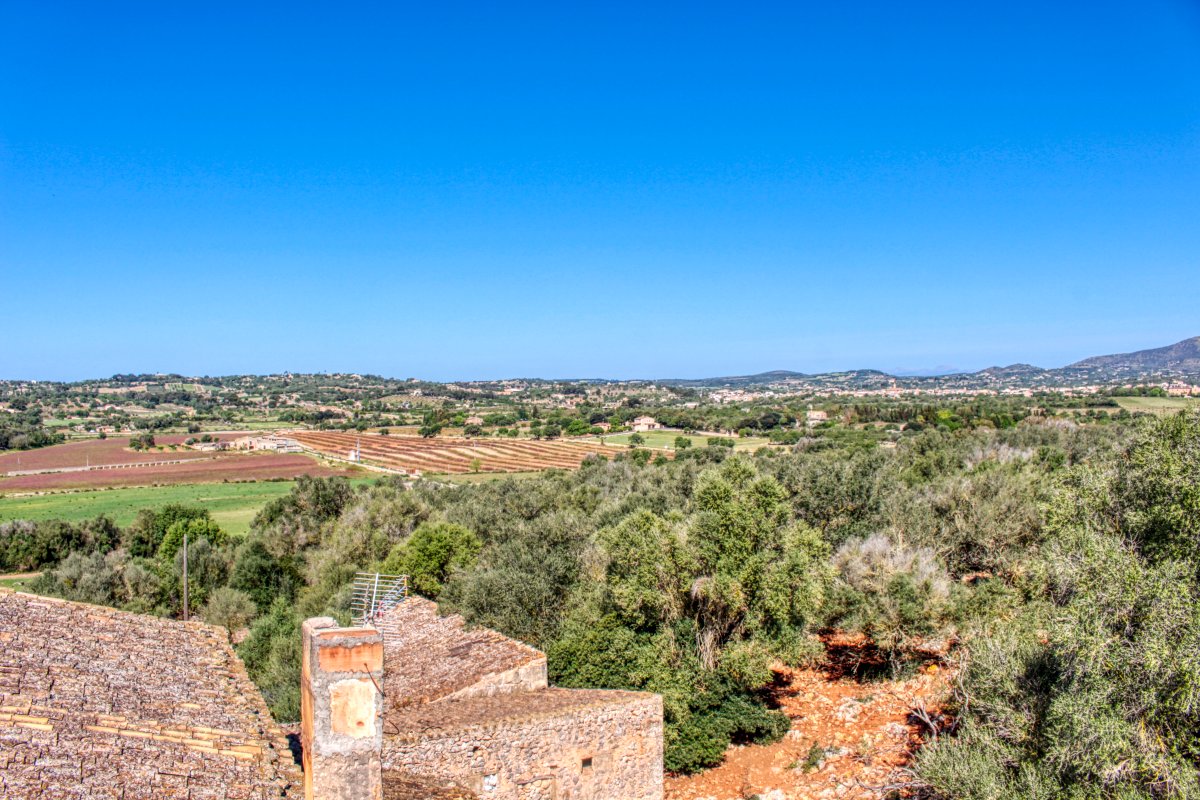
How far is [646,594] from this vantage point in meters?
16.8

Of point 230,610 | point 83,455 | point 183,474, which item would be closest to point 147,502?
point 183,474

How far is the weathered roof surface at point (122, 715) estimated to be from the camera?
6383mm

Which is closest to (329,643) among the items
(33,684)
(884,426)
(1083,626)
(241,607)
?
(33,684)

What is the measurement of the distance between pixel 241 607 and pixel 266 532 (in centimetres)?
926

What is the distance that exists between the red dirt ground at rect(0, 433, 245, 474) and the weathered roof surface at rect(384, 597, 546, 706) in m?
84.7

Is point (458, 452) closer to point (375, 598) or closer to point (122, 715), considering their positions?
point (375, 598)

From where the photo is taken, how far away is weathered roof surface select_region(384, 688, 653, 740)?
35.1 feet

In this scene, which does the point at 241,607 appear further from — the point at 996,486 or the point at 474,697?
the point at 996,486

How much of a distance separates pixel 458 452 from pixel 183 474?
93.8 ft

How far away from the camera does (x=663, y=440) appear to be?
83250 millimetres

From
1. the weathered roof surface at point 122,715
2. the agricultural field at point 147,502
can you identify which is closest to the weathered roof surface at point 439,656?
the weathered roof surface at point 122,715

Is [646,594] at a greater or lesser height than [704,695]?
greater

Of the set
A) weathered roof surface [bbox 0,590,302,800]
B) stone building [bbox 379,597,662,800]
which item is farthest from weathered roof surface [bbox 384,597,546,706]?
weathered roof surface [bbox 0,590,302,800]

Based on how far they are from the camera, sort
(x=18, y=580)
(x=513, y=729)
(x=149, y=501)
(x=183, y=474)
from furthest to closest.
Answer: (x=183, y=474) → (x=149, y=501) → (x=18, y=580) → (x=513, y=729)
